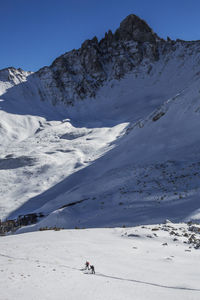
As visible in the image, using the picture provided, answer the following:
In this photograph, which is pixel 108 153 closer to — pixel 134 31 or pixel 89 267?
pixel 89 267

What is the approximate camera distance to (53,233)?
11242 millimetres

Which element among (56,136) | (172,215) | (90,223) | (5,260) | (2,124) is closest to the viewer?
(5,260)

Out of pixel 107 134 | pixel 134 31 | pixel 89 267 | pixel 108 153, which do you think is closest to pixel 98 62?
pixel 134 31

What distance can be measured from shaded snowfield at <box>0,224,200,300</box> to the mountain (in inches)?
220

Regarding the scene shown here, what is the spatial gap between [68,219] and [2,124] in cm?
6570

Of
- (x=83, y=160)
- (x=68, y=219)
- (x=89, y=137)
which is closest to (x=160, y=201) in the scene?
(x=68, y=219)

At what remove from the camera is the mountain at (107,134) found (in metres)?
19.1

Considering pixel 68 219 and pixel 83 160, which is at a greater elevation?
pixel 83 160

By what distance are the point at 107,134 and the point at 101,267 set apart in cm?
6010

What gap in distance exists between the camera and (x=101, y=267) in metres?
6.93

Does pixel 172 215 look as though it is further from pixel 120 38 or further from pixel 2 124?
pixel 120 38

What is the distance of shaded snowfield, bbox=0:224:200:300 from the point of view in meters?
5.18

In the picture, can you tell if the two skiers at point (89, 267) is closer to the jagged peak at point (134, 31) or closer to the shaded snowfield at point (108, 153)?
the shaded snowfield at point (108, 153)

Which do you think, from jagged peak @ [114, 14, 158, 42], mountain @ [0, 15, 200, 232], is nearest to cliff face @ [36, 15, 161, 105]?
jagged peak @ [114, 14, 158, 42]
